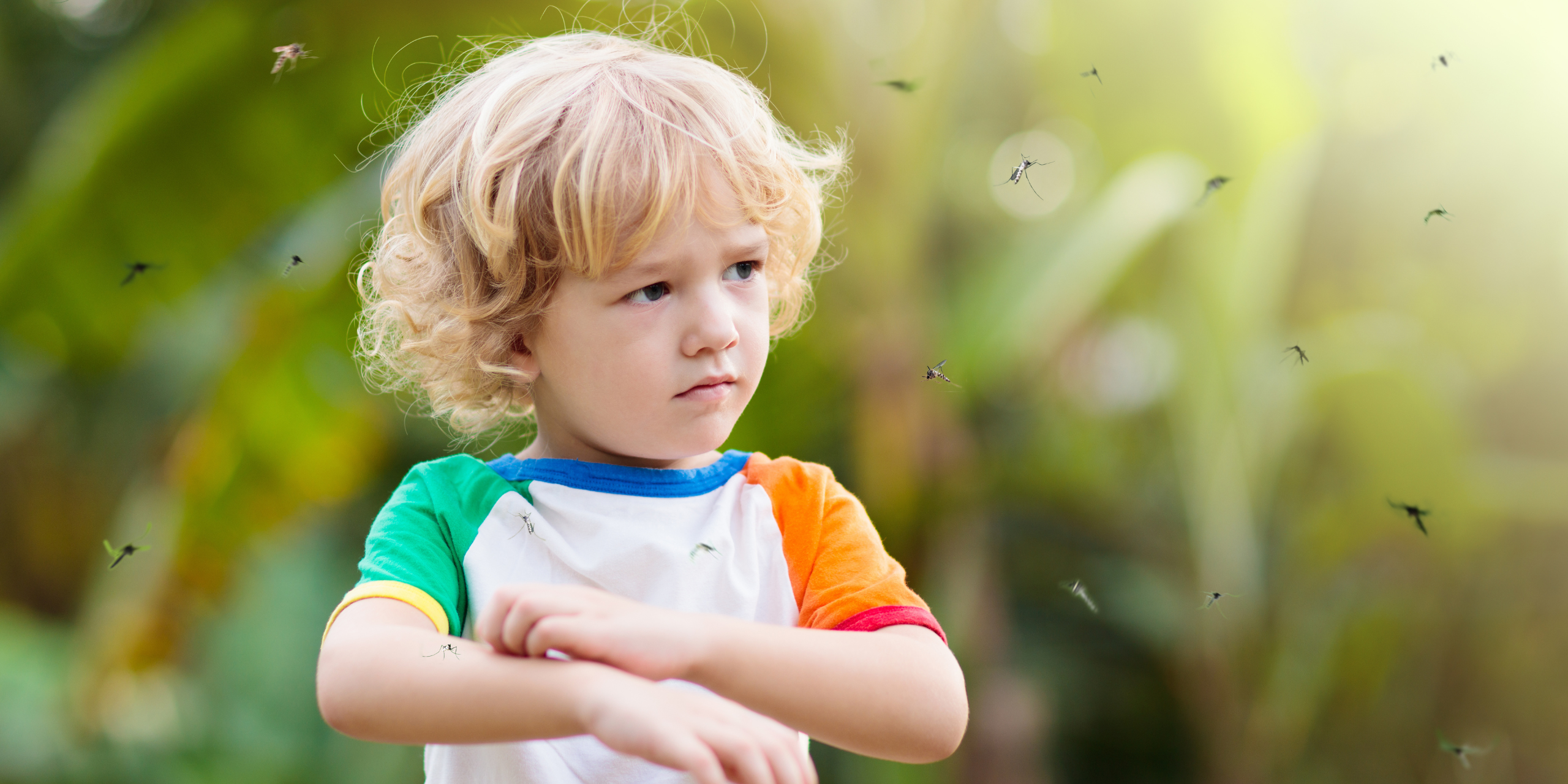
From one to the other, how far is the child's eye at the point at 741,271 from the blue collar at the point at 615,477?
6.5 inches

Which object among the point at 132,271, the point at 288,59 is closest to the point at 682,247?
the point at 288,59

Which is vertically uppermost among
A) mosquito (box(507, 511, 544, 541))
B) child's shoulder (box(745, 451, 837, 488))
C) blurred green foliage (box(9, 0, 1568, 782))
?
mosquito (box(507, 511, 544, 541))

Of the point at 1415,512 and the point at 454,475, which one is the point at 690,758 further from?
the point at 1415,512

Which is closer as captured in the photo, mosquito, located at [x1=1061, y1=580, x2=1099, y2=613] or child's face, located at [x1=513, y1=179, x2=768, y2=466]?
child's face, located at [x1=513, y1=179, x2=768, y2=466]

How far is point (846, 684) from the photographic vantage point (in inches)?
27.6

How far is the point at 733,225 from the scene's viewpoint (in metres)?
0.80

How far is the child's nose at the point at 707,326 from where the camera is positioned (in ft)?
2.54

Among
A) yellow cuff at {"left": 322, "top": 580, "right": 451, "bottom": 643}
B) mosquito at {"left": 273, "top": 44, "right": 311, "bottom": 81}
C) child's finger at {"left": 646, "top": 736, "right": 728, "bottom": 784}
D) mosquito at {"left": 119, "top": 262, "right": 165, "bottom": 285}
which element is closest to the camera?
child's finger at {"left": 646, "top": 736, "right": 728, "bottom": 784}

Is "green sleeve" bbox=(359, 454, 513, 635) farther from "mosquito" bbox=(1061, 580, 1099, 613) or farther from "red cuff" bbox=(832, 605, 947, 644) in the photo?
"mosquito" bbox=(1061, 580, 1099, 613)

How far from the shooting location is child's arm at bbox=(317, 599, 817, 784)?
0.61 m

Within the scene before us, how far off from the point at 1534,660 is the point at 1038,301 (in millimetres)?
1290

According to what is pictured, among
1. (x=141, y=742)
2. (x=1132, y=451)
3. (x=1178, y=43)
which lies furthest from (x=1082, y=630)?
(x=141, y=742)

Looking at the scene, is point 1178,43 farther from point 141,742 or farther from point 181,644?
point 141,742

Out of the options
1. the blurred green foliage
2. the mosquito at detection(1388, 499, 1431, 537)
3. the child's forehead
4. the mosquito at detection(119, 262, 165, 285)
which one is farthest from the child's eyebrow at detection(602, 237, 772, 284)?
the mosquito at detection(119, 262, 165, 285)
